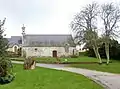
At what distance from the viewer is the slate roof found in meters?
86.4

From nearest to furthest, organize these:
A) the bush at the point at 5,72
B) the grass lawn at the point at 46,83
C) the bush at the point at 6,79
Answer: the grass lawn at the point at 46,83, the bush at the point at 6,79, the bush at the point at 5,72

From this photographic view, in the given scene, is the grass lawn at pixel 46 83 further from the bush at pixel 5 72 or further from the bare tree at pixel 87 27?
the bare tree at pixel 87 27

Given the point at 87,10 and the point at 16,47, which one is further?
the point at 16,47

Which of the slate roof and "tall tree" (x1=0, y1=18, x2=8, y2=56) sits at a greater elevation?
the slate roof

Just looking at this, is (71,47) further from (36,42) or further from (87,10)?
(87,10)

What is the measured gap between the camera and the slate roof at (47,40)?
284 feet

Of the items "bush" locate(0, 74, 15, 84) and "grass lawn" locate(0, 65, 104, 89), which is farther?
"bush" locate(0, 74, 15, 84)

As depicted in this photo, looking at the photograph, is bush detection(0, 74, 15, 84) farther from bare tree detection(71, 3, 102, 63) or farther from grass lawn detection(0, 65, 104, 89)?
bare tree detection(71, 3, 102, 63)

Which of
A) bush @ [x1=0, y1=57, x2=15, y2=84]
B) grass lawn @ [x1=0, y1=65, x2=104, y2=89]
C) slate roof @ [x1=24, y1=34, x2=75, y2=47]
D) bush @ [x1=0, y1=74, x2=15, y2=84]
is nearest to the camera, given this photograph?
grass lawn @ [x1=0, y1=65, x2=104, y2=89]

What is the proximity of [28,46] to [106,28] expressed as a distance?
3427cm

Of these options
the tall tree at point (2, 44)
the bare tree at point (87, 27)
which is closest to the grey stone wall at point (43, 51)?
the bare tree at point (87, 27)

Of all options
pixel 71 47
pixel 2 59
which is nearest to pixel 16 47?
pixel 71 47

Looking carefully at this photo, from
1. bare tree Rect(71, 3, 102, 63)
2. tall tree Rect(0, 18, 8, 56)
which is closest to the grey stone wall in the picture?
bare tree Rect(71, 3, 102, 63)

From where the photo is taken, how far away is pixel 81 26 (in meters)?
55.2
